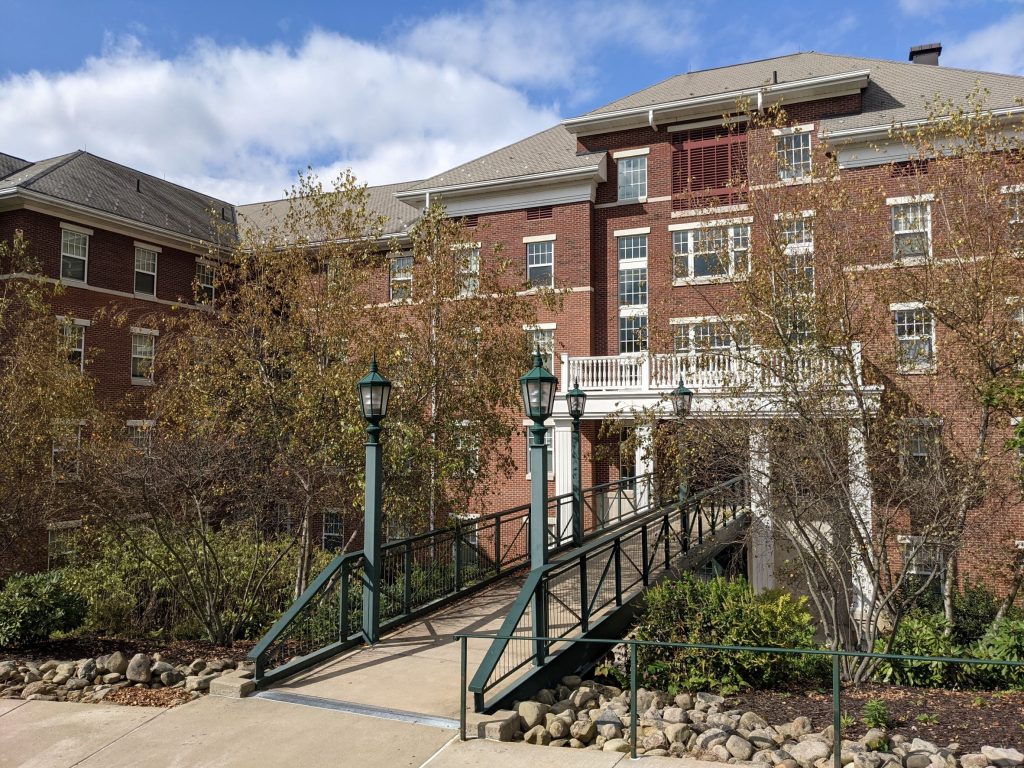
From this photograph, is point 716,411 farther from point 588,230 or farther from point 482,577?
point 588,230

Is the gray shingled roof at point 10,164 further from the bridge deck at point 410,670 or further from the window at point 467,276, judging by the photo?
the bridge deck at point 410,670

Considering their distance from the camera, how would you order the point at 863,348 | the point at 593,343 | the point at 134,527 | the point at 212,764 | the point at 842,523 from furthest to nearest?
the point at 593,343, the point at 134,527, the point at 863,348, the point at 842,523, the point at 212,764

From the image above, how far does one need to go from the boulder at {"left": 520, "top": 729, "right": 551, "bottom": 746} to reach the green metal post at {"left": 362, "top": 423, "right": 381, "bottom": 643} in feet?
10.6

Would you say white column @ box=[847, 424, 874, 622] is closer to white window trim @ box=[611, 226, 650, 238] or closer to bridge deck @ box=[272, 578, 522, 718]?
bridge deck @ box=[272, 578, 522, 718]

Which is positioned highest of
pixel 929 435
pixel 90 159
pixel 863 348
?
pixel 90 159

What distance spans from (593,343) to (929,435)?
13.4 metres

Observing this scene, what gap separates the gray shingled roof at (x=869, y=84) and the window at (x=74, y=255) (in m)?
17.6

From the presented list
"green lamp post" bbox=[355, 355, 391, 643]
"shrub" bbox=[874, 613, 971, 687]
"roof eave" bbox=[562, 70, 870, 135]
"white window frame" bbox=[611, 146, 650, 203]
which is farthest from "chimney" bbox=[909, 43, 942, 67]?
"green lamp post" bbox=[355, 355, 391, 643]

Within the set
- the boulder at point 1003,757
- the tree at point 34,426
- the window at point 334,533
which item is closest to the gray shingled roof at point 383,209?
the window at point 334,533

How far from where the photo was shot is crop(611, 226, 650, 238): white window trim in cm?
2536

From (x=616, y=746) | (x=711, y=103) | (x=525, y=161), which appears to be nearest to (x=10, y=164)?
(x=525, y=161)

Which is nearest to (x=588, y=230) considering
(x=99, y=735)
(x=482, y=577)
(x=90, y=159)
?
(x=482, y=577)

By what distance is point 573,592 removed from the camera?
1105 centimetres

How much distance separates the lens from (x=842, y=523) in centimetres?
1155
